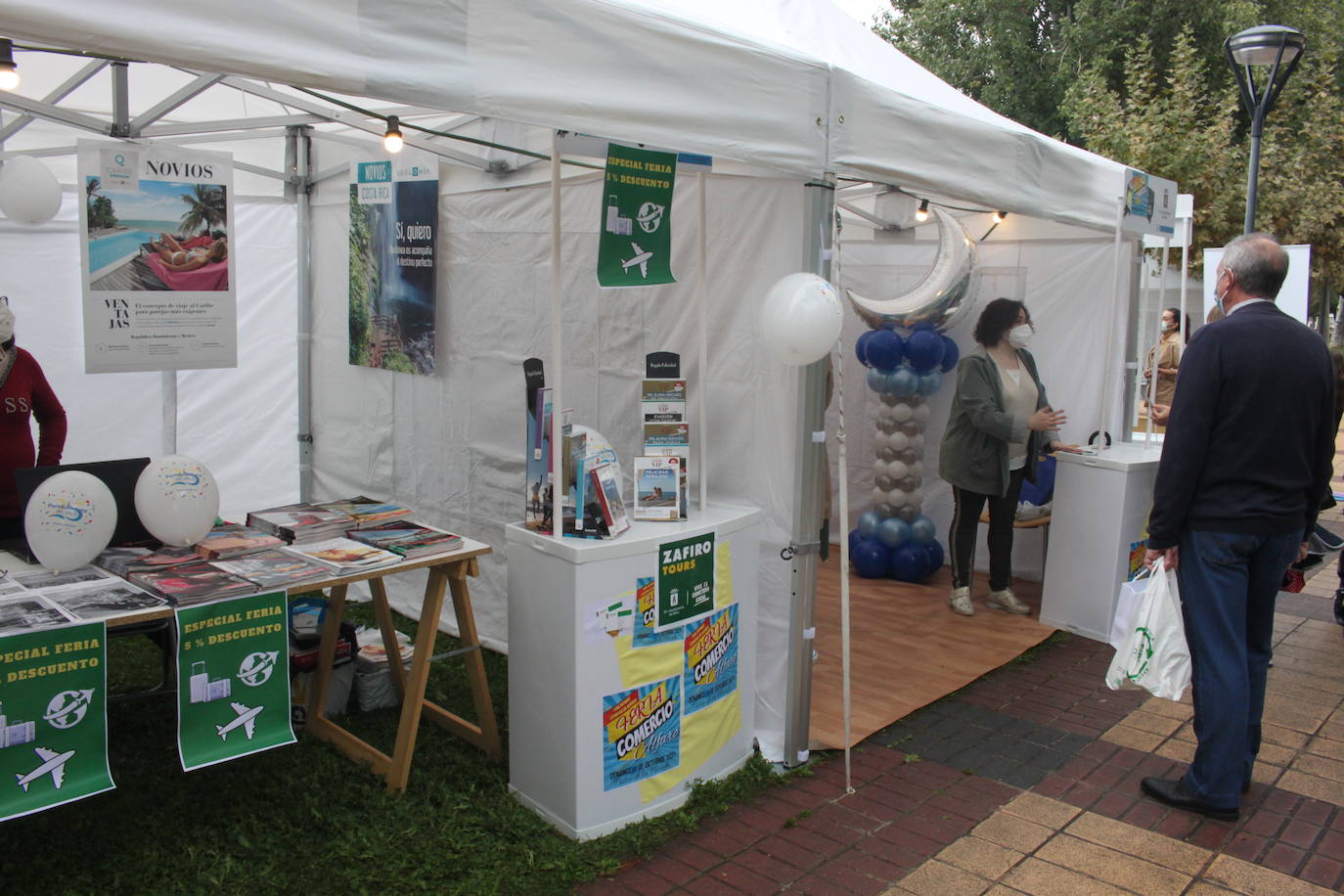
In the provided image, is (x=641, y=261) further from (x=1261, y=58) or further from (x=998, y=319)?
(x=1261, y=58)

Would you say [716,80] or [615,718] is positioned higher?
[716,80]

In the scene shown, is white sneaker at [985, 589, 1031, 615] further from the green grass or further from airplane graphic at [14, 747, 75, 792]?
airplane graphic at [14, 747, 75, 792]

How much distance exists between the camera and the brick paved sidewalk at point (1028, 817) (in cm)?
276

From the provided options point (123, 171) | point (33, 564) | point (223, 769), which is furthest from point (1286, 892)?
point (123, 171)

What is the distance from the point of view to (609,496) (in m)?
2.91

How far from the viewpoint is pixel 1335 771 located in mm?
3512

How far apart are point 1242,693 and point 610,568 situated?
78.4 inches

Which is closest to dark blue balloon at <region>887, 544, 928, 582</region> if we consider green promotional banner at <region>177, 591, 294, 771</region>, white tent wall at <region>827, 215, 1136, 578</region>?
white tent wall at <region>827, 215, 1136, 578</region>

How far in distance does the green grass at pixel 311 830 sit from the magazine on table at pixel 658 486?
2.92ft

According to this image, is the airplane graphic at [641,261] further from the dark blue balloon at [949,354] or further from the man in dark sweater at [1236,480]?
the dark blue balloon at [949,354]

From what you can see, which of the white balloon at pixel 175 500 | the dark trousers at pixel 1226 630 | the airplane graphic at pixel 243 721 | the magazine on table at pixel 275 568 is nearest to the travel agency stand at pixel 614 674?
the magazine on table at pixel 275 568

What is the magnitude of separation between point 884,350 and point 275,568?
3886mm

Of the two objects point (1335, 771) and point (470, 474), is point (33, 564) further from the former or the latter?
point (1335, 771)

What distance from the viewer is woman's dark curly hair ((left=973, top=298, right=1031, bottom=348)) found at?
4980mm
